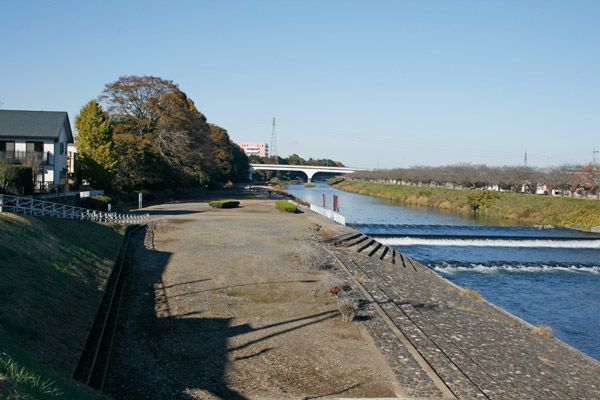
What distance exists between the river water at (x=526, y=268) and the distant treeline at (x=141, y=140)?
894 inches

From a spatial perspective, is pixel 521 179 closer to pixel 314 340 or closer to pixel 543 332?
pixel 543 332

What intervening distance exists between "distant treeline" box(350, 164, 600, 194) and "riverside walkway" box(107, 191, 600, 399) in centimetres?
4896

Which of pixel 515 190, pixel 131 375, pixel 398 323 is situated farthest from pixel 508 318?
pixel 515 190

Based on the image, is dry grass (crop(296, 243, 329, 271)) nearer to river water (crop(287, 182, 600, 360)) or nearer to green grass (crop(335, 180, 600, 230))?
river water (crop(287, 182, 600, 360))

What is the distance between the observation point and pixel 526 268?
28000 millimetres

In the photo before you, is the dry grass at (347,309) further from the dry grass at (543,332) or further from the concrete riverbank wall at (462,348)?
the dry grass at (543,332)

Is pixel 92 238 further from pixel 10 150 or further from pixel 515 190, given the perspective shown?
pixel 515 190

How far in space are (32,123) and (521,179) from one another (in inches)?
2427

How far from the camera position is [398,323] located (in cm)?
1500

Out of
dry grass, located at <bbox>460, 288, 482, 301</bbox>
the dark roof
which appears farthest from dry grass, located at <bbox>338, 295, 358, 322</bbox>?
the dark roof

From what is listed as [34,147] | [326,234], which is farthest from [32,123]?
[326,234]

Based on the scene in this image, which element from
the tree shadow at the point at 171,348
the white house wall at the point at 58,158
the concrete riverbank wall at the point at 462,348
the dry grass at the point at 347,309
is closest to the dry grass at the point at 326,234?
the concrete riverbank wall at the point at 462,348

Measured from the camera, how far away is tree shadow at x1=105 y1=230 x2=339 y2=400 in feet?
33.4

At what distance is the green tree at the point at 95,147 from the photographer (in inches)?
1716
